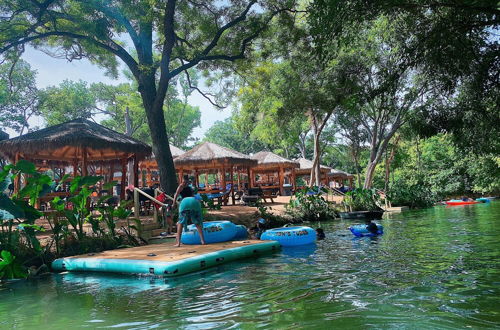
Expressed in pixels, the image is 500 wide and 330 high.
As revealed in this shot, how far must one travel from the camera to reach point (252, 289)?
536 cm

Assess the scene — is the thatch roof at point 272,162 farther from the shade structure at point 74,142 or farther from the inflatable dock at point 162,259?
the inflatable dock at point 162,259

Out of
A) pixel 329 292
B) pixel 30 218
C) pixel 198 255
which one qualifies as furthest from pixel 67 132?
pixel 329 292

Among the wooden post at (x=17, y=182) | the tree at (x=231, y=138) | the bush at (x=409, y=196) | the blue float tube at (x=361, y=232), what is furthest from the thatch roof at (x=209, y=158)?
the tree at (x=231, y=138)

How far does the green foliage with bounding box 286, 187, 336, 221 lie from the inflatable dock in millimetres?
8052

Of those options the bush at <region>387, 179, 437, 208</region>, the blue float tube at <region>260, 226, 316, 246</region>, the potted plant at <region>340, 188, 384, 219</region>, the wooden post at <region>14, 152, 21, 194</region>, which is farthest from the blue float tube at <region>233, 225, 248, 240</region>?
the bush at <region>387, 179, 437, 208</region>

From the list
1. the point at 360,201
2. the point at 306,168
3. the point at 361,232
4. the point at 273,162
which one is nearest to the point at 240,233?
the point at 361,232

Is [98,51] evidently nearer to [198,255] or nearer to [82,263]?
[82,263]

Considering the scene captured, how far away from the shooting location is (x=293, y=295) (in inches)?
192

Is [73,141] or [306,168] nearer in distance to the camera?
[73,141]

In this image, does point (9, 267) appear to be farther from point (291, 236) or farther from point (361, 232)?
point (361, 232)

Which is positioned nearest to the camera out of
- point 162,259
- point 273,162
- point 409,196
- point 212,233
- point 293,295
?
point 293,295

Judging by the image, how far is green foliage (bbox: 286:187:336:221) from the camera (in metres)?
16.4

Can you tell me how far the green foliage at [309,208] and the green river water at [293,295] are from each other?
8.33 m

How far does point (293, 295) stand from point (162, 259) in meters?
2.79
